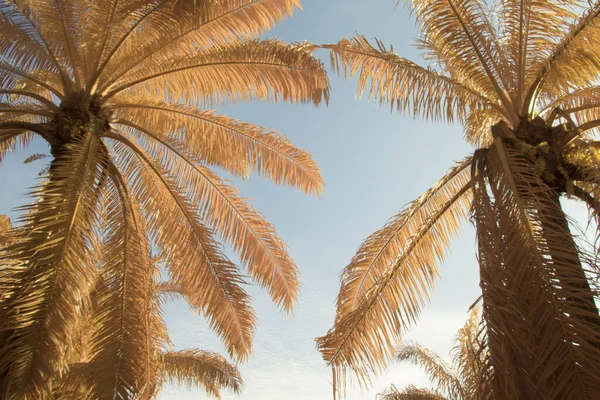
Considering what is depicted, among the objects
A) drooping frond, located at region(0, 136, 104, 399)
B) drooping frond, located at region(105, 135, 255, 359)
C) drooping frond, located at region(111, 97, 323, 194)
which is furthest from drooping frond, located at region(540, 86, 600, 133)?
drooping frond, located at region(0, 136, 104, 399)

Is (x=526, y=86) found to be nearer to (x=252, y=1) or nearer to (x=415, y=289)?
(x=415, y=289)

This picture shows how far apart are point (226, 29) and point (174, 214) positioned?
105 inches

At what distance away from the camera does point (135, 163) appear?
7801 mm

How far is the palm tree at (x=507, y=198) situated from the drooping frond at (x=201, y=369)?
218 inches

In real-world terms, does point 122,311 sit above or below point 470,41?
below

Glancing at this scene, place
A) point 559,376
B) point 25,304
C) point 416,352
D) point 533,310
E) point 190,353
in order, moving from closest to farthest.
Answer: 1. point 559,376
2. point 533,310
3. point 25,304
4. point 190,353
5. point 416,352

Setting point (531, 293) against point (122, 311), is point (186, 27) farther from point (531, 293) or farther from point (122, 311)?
point (531, 293)

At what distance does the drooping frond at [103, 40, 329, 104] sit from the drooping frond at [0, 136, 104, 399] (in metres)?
1.74

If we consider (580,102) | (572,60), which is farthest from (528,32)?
(580,102)

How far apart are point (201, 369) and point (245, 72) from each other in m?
7.23

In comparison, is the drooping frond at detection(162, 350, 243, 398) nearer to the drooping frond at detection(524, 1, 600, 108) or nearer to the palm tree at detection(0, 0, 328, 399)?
the palm tree at detection(0, 0, 328, 399)

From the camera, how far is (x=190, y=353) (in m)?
12.2

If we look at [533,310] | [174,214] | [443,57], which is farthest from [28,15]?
[533,310]

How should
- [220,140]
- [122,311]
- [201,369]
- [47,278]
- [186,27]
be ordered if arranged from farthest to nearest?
[201,369] < [220,140] < [186,27] < [122,311] < [47,278]
